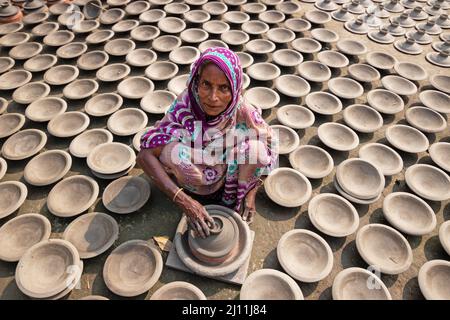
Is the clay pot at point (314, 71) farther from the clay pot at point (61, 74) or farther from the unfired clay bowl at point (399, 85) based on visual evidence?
the clay pot at point (61, 74)

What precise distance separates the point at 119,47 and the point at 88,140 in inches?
83.7

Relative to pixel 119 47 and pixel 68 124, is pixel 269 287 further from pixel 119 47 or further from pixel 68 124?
pixel 119 47

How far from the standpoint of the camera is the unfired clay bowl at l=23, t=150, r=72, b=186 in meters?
3.12

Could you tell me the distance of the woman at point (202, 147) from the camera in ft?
7.82

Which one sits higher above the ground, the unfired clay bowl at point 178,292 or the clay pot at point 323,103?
the clay pot at point 323,103

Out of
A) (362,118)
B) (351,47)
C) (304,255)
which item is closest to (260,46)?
(351,47)

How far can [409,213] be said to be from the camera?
3.03 metres

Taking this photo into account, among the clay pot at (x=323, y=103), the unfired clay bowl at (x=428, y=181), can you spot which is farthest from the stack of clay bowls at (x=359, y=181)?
the clay pot at (x=323, y=103)

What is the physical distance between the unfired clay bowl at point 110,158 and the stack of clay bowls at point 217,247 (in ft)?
3.46

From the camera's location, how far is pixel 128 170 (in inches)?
128

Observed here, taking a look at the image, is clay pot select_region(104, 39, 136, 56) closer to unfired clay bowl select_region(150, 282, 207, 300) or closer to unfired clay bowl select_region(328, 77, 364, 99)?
unfired clay bowl select_region(328, 77, 364, 99)

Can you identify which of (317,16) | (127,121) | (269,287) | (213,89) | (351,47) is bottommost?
(269,287)
